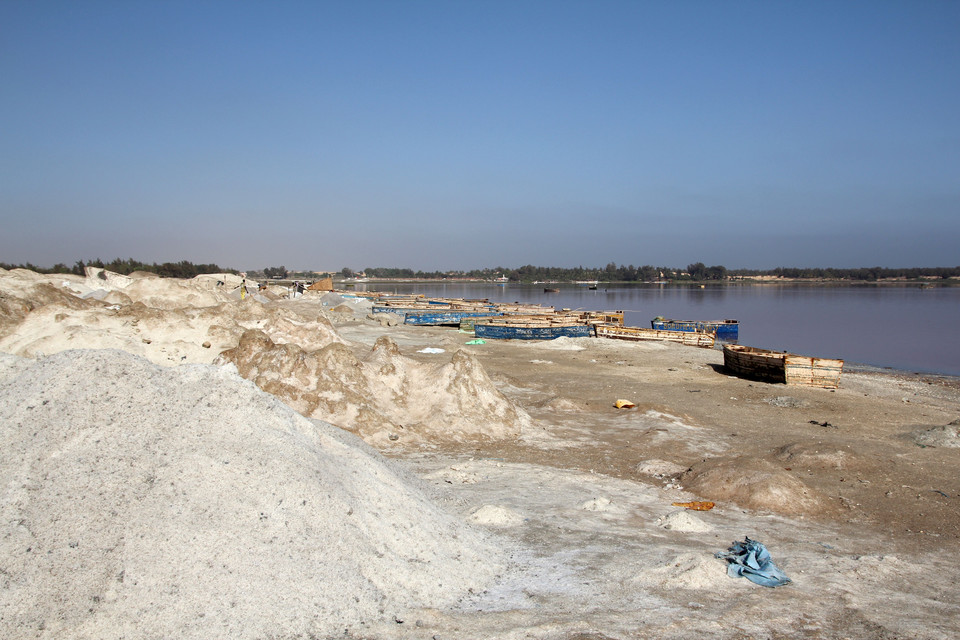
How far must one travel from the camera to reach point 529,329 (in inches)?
1296

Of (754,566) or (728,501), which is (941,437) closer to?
(728,501)

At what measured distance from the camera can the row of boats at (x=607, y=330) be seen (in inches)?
824

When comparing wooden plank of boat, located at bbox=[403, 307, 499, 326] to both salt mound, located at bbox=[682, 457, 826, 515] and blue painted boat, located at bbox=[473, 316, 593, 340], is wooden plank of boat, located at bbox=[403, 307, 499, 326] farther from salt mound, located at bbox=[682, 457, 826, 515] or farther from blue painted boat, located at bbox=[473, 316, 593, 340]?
salt mound, located at bbox=[682, 457, 826, 515]

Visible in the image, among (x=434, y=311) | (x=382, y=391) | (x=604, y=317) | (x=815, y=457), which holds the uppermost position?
(x=434, y=311)

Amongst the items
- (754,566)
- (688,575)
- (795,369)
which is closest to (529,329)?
(795,369)

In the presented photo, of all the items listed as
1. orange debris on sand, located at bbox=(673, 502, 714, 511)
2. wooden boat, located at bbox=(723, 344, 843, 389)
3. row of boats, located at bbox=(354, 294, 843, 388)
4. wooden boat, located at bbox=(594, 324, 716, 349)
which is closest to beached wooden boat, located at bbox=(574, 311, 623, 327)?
row of boats, located at bbox=(354, 294, 843, 388)

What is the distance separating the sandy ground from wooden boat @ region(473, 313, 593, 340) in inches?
589

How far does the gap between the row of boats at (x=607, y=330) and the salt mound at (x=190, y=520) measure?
1850cm

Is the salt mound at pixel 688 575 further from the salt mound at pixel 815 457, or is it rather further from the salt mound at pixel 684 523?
the salt mound at pixel 815 457

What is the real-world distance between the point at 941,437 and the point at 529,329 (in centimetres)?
2130

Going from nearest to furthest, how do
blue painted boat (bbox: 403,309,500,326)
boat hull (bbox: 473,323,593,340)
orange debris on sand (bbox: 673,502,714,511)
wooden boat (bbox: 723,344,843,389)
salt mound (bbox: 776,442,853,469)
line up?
orange debris on sand (bbox: 673,502,714,511) → salt mound (bbox: 776,442,853,469) → wooden boat (bbox: 723,344,843,389) → boat hull (bbox: 473,323,593,340) → blue painted boat (bbox: 403,309,500,326)

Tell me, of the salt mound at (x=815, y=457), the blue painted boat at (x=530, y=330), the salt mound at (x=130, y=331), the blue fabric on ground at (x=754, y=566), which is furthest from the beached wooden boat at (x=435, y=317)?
the blue fabric on ground at (x=754, y=566)

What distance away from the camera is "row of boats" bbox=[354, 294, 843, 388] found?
2094cm

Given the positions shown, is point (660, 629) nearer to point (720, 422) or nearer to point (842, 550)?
point (842, 550)
